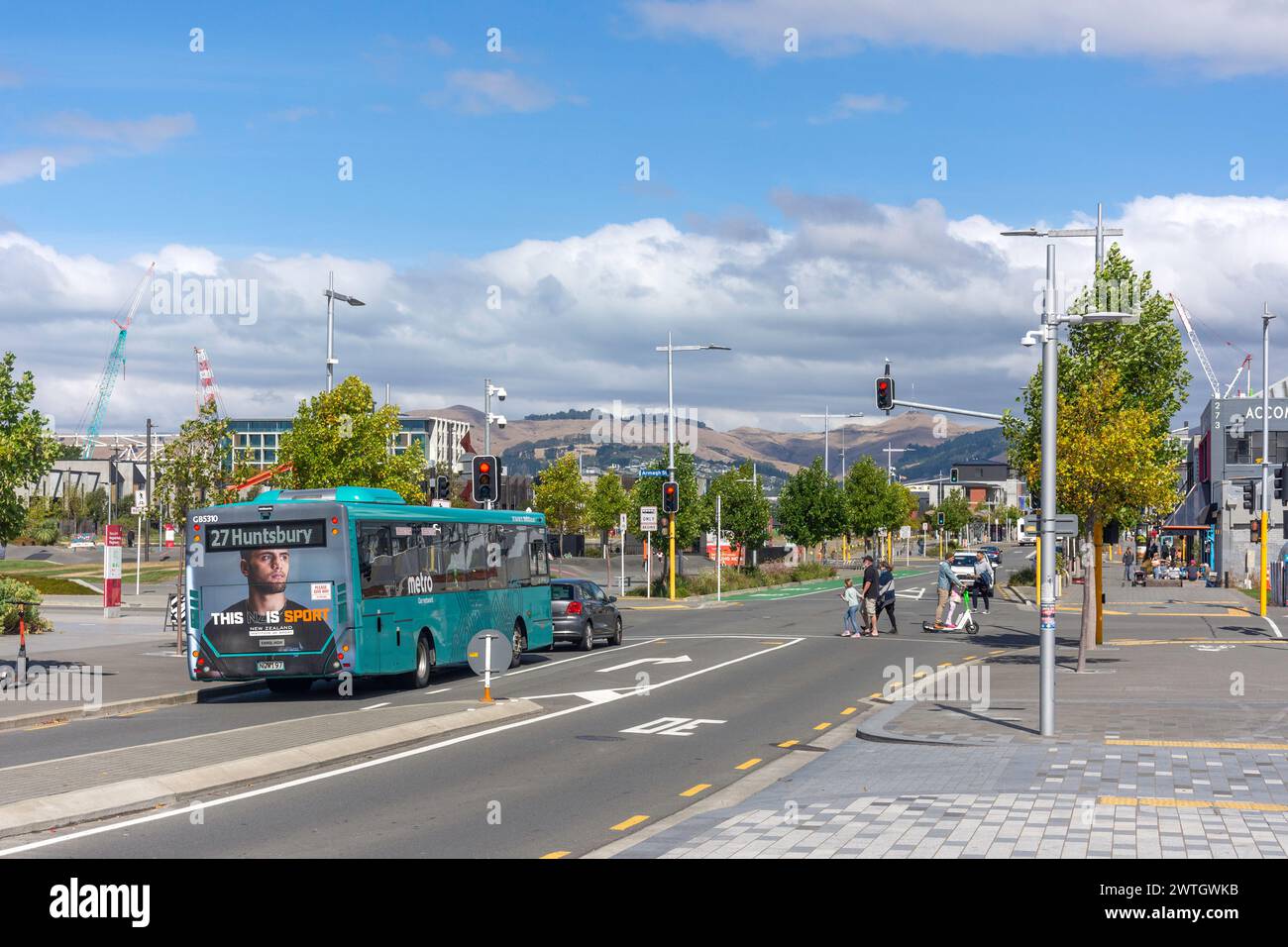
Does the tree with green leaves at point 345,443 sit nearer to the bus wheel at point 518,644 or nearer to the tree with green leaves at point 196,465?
the tree with green leaves at point 196,465

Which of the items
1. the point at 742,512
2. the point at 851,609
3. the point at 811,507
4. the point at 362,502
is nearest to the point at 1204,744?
the point at 362,502

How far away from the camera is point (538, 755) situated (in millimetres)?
15414

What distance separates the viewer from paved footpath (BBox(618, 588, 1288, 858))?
32.2 ft

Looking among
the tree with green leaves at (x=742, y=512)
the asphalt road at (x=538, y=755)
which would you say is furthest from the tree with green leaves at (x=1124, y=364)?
the tree with green leaves at (x=742, y=512)

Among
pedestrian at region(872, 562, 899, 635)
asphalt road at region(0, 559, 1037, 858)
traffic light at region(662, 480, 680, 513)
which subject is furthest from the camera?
traffic light at region(662, 480, 680, 513)

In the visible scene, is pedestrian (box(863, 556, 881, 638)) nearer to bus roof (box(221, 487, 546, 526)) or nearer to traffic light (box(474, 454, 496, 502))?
traffic light (box(474, 454, 496, 502))

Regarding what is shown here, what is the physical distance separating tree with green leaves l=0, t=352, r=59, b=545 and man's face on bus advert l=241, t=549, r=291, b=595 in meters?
3.79

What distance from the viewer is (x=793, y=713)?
19828 millimetres

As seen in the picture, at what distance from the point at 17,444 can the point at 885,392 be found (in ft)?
54.6

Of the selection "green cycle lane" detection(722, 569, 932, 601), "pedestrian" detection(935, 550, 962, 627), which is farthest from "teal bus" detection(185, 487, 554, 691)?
"green cycle lane" detection(722, 569, 932, 601)

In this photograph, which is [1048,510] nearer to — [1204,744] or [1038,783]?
[1204,744]
